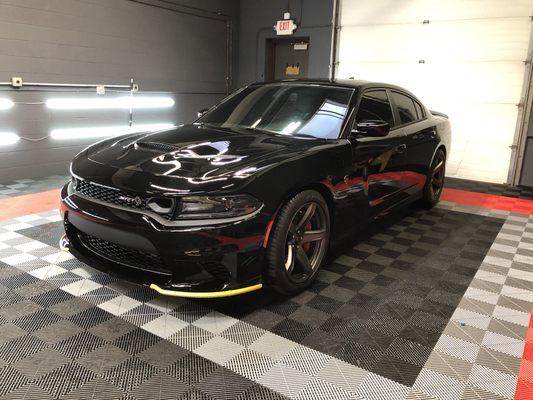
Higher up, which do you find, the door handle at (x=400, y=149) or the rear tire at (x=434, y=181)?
the door handle at (x=400, y=149)

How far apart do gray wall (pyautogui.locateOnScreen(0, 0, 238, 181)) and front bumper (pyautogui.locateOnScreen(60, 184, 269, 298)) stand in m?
4.20

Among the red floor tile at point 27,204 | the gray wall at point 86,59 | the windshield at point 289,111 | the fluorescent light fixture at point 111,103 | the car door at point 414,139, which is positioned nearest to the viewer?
the windshield at point 289,111

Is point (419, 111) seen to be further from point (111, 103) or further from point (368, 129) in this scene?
point (111, 103)

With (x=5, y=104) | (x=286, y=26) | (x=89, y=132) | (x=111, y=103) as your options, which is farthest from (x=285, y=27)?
(x=5, y=104)

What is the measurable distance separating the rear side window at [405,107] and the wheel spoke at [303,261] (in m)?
1.88

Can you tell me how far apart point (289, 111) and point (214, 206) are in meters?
1.30

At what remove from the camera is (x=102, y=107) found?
6.95 meters

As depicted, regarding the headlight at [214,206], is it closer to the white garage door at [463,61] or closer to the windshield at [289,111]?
the windshield at [289,111]

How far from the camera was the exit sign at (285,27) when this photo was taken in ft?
29.5

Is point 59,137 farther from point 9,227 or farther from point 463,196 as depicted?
point 463,196

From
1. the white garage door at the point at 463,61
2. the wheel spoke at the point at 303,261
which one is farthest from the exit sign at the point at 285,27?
the wheel spoke at the point at 303,261

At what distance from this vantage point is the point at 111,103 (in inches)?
279

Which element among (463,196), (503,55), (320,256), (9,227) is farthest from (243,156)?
(503,55)

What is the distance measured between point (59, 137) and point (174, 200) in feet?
16.0
